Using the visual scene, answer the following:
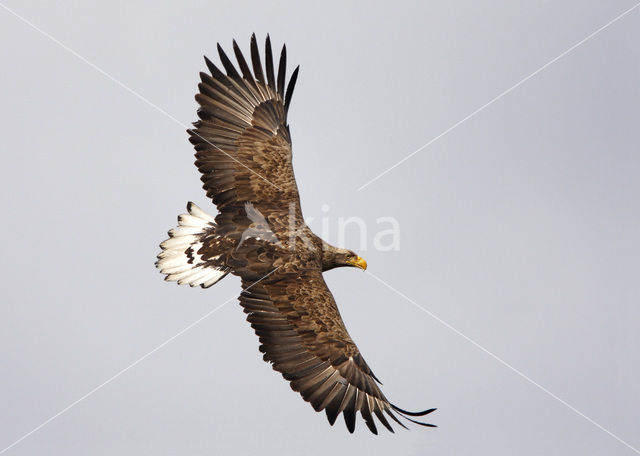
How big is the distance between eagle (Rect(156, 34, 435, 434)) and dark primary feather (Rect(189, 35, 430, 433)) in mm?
13

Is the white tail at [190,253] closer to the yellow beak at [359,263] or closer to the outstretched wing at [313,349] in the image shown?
the outstretched wing at [313,349]

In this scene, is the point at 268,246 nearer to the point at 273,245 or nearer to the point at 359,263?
the point at 273,245

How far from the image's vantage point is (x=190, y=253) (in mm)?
13703

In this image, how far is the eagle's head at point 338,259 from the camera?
45.5 feet

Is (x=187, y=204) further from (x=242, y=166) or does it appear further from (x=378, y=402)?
(x=378, y=402)

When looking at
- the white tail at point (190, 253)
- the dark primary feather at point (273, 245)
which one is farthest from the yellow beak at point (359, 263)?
the white tail at point (190, 253)

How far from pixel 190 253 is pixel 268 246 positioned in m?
1.38

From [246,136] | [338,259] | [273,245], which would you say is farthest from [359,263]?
[246,136]

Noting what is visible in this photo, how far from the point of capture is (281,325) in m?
12.4

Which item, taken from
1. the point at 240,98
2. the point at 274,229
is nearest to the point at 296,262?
Result: the point at 274,229

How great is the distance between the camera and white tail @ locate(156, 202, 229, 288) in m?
13.5

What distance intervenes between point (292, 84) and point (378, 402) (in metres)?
4.88

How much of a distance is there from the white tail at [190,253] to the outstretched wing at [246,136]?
53 centimetres

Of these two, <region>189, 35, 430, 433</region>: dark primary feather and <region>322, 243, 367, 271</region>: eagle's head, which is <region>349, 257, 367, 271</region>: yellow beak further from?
<region>189, 35, 430, 433</region>: dark primary feather
